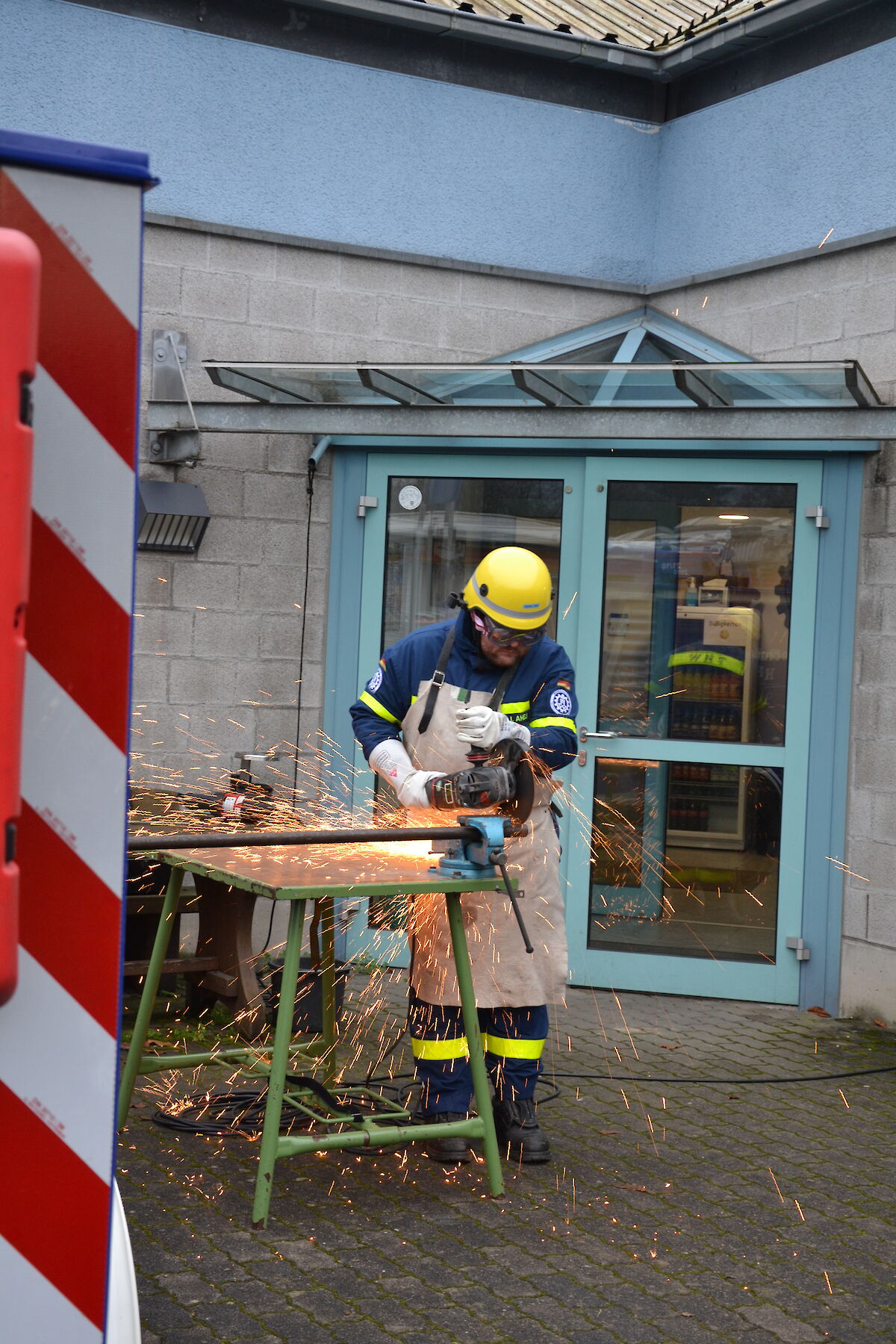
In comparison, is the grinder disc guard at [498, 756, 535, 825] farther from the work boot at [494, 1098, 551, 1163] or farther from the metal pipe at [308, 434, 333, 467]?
the metal pipe at [308, 434, 333, 467]

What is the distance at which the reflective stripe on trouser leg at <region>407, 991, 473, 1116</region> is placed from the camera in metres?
4.57

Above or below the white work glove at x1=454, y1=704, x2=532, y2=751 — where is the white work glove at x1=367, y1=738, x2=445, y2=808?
below

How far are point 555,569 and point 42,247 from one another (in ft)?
18.6

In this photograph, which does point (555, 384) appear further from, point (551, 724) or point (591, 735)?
point (551, 724)

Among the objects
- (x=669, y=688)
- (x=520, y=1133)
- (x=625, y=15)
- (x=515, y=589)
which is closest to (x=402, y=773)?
(x=515, y=589)

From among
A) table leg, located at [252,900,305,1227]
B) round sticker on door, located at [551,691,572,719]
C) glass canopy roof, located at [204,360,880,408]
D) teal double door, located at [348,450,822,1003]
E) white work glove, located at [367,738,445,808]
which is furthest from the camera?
teal double door, located at [348,450,822,1003]

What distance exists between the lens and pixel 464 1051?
4629 mm

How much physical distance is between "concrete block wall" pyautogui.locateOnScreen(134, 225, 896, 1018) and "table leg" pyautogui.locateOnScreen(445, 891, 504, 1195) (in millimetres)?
2997

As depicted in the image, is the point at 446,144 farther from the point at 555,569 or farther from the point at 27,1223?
the point at 27,1223

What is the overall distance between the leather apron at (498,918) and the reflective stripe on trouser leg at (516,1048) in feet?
0.22

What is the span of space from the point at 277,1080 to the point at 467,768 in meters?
1.29

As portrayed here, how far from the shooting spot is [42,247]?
1.54m

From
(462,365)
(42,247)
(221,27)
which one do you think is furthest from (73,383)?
(221,27)

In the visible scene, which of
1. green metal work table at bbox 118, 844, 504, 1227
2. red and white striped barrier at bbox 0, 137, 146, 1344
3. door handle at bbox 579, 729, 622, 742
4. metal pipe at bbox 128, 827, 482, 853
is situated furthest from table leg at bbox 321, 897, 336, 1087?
red and white striped barrier at bbox 0, 137, 146, 1344
